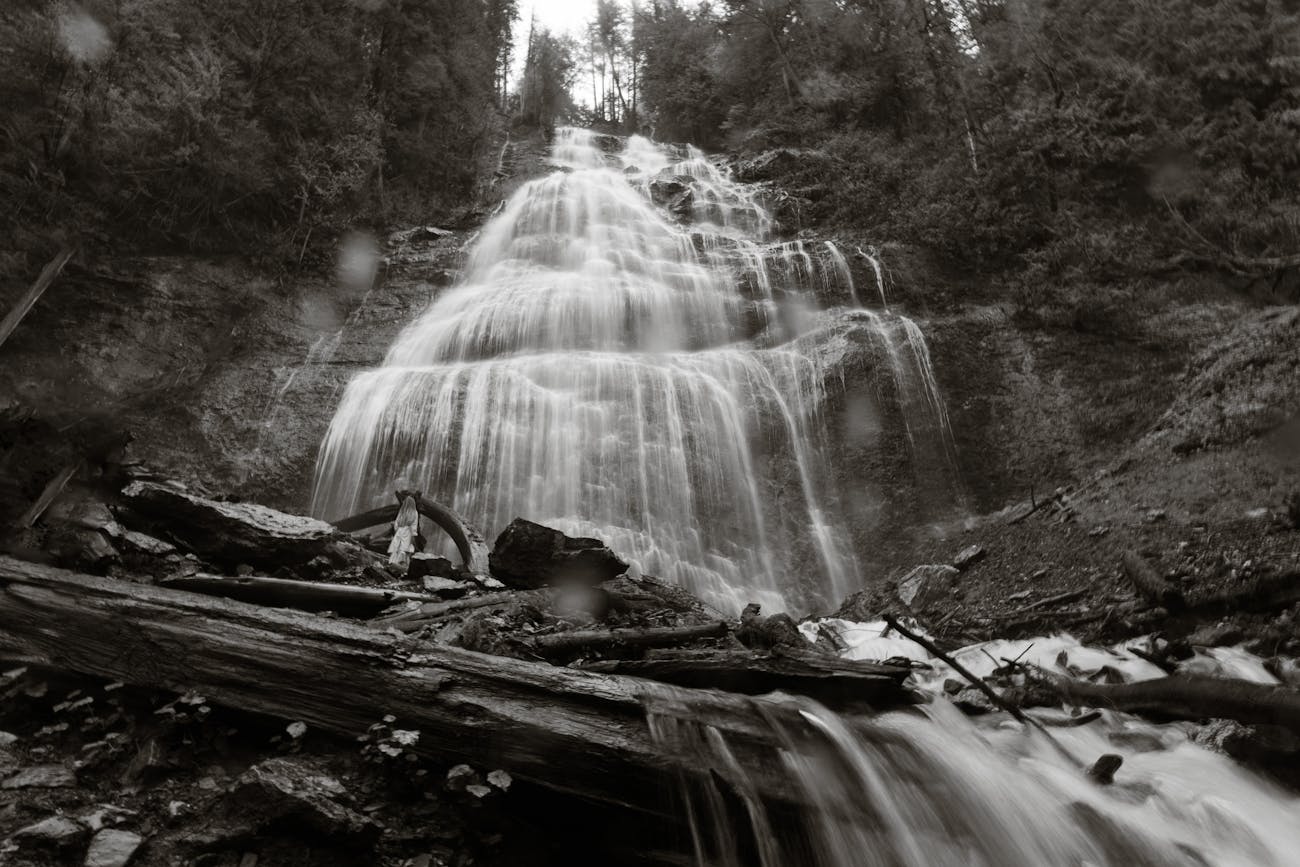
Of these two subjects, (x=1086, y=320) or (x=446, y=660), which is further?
(x=1086, y=320)

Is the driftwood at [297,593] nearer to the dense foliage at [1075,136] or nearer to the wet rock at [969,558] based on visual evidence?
the wet rock at [969,558]

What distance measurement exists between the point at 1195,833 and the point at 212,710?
4.72 metres

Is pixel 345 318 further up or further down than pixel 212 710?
further up

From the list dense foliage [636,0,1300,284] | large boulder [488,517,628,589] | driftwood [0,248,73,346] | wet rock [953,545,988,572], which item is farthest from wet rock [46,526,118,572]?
dense foliage [636,0,1300,284]

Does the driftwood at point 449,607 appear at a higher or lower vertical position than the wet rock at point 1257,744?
higher

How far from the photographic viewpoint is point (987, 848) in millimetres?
3246

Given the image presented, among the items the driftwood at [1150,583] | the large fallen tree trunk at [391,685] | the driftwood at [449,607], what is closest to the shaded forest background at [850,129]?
the driftwood at [1150,583]

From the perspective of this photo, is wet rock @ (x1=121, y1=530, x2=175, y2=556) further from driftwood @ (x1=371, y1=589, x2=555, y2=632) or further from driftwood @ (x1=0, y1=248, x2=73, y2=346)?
driftwood @ (x1=0, y1=248, x2=73, y2=346)

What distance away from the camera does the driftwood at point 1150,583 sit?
559 cm

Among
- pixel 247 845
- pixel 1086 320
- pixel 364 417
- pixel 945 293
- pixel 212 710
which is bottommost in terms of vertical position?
pixel 247 845

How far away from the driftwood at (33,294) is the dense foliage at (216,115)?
2.32ft

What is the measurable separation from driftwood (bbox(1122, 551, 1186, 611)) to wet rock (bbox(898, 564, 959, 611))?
1.95 m

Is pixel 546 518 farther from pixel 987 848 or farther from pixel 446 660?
pixel 987 848

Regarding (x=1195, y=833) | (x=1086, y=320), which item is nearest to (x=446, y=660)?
(x=1195, y=833)
